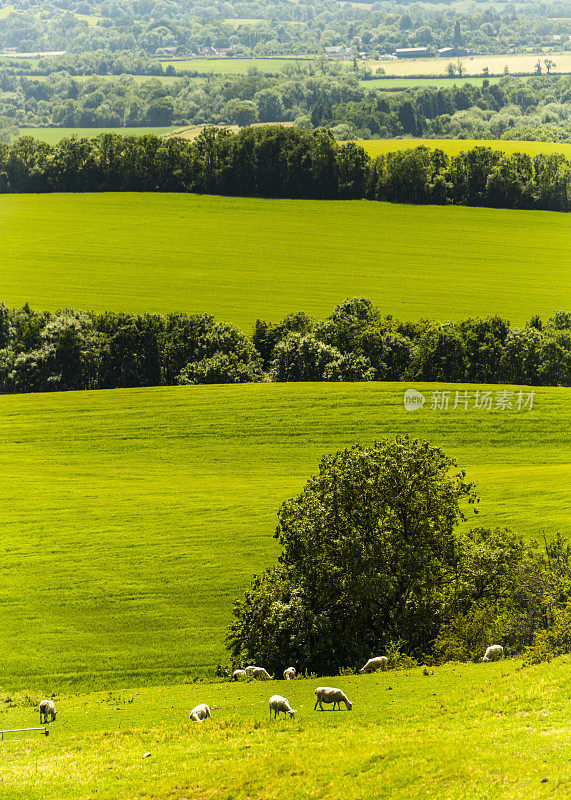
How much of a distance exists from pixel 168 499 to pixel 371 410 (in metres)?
25.1

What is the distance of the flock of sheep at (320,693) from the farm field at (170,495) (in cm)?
993

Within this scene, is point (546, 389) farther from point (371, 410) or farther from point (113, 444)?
point (113, 444)

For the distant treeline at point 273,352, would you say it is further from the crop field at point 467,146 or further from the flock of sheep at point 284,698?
Result: the crop field at point 467,146

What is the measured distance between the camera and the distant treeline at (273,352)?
3565 inches

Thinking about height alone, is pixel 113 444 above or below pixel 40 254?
below

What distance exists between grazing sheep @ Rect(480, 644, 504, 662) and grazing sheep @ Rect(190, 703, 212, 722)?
493 inches

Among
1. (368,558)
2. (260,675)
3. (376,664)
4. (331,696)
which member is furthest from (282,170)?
(331,696)

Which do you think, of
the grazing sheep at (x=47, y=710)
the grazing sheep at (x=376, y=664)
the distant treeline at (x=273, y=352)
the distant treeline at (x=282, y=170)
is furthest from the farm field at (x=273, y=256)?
the grazing sheep at (x=47, y=710)

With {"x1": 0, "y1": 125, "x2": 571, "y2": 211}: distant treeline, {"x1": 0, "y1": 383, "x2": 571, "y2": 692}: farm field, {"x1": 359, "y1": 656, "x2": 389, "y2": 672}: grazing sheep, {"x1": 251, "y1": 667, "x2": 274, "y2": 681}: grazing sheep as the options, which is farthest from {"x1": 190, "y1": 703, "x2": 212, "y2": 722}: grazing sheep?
{"x1": 0, "y1": 125, "x2": 571, "y2": 211}: distant treeline

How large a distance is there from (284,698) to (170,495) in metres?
37.7

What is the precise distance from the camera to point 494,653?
113 ft

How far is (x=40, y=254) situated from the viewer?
133 m

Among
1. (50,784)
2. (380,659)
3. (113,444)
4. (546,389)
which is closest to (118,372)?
(113,444)

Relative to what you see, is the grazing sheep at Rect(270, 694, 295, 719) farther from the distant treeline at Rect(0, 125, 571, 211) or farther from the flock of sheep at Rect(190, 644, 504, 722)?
the distant treeline at Rect(0, 125, 571, 211)
